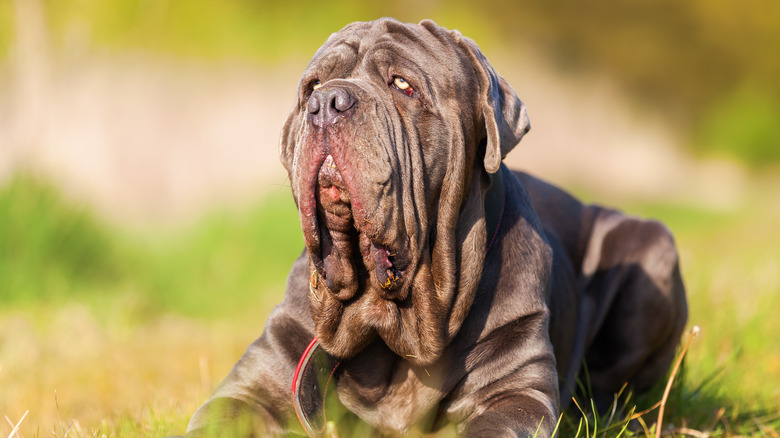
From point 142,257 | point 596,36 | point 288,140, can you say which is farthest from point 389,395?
point 596,36

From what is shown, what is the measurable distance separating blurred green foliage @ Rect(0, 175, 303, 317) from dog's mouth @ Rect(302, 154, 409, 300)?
4677 millimetres

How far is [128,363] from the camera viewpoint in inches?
201

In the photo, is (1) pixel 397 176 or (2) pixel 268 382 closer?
(1) pixel 397 176

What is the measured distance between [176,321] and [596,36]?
707 inches

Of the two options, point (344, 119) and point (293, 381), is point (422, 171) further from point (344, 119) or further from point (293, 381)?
point (293, 381)

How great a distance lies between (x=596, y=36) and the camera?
72.3 feet

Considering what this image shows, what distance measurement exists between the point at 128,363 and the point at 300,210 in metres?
3.08

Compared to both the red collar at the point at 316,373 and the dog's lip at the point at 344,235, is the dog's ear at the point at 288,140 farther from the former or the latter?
the red collar at the point at 316,373

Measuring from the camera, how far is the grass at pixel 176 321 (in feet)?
11.1

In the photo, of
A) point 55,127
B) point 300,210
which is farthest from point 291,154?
point 55,127

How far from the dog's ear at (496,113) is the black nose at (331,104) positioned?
0.52 meters

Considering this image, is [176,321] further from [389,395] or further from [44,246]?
[389,395]

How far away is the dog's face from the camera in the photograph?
2.44 metres

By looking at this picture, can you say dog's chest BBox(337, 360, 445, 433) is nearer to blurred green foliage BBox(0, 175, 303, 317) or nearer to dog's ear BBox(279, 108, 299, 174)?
dog's ear BBox(279, 108, 299, 174)
